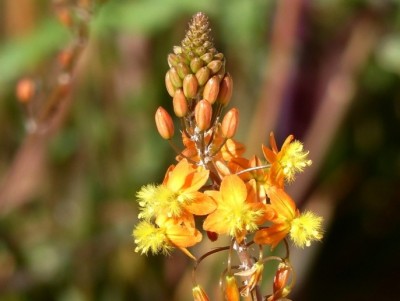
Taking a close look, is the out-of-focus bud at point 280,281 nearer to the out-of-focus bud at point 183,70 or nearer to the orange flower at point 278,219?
the orange flower at point 278,219

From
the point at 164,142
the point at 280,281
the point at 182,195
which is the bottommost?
the point at 164,142

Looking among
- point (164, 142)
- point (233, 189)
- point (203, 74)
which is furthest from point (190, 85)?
point (164, 142)

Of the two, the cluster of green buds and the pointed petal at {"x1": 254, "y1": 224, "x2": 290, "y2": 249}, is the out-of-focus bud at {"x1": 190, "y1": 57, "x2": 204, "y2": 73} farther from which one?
the pointed petal at {"x1": 254, "y1": 224, "x2": 290, "y2": 249}

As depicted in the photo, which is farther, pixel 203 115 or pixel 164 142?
pixel 164 142

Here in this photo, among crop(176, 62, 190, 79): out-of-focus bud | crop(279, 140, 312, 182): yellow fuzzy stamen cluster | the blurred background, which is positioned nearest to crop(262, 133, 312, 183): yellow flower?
crop(279, 140, 312, 182): yellow fuzzy stamen cluster

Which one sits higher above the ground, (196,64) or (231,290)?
(196,64)

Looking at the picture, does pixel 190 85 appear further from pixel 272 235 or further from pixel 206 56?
pixel 272 235

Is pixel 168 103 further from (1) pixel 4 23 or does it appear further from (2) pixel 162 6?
(1) pixel 4 23
